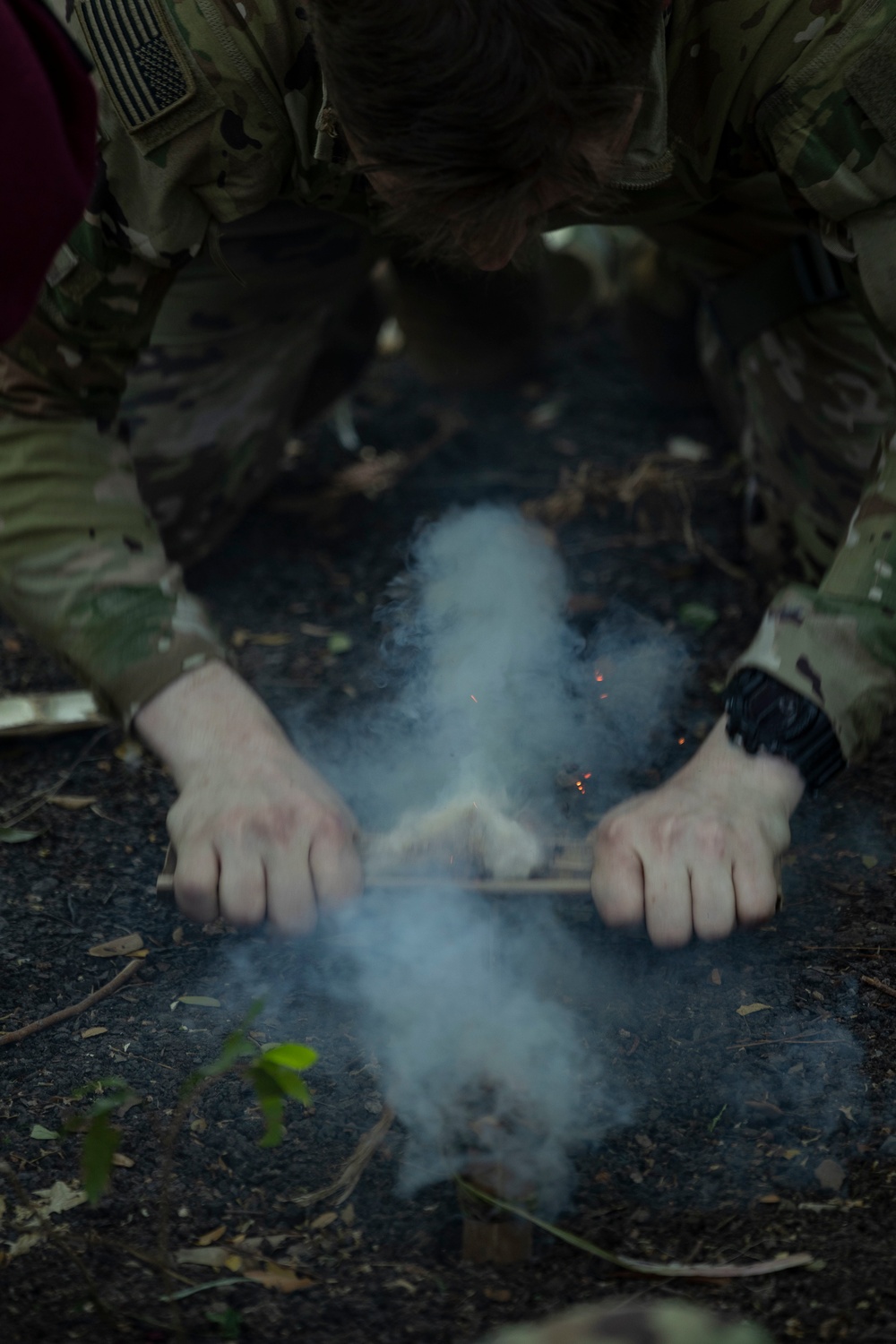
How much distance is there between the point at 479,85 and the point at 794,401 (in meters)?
1.50

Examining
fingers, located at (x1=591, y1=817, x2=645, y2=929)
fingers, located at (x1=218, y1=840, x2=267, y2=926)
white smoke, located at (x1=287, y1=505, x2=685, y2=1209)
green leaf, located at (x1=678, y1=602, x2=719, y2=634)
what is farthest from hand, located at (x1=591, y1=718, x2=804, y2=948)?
green leaf, located at (x1=678, y1=602, x2=719, y2=634)

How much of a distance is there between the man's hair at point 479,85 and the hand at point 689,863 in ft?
2.64

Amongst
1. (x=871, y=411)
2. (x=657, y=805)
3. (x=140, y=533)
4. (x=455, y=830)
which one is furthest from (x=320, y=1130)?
(x=871, y=411)

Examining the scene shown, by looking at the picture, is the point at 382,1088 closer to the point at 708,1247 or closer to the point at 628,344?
A: the point at 708,1247

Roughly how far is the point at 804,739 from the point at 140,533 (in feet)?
3.56

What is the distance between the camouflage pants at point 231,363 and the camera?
2.61 metres

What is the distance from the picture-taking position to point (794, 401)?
2.72 metres

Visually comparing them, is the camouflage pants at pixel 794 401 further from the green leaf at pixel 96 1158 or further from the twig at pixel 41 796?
the green leaf at pixel 96 1158

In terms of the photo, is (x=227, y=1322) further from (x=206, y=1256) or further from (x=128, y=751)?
(x=128, y=751)

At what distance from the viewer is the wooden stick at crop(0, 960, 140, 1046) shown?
171cm

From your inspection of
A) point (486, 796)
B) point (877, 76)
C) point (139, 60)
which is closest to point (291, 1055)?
point (486, 796)

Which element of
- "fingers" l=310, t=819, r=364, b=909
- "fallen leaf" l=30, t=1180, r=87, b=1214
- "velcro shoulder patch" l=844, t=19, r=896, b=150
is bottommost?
"fallen leaf" l=30, t=1180, r=87, b=1214

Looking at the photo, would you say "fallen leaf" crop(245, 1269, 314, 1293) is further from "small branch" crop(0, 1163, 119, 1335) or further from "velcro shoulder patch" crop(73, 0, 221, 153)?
"velcro shoulder patch" crop(73, 0, 221, 153)

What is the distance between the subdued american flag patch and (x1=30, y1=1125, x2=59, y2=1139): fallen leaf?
1.36 metres
